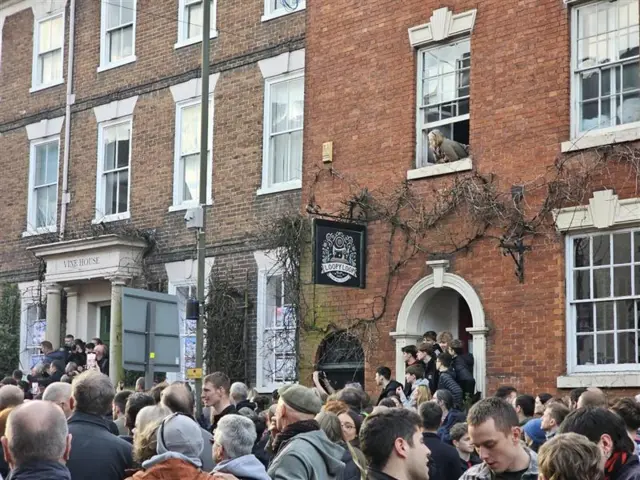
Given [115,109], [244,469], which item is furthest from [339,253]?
[244,469]

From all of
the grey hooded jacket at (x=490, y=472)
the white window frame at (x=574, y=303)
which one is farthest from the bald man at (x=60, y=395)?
the white window frame at (x=574, y=303)

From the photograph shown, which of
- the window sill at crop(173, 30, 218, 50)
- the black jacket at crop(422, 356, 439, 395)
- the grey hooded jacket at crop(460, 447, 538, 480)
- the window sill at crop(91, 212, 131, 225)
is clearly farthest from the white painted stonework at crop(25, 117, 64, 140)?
the grey hooded jacket at crop(460, 447, 538, 480)

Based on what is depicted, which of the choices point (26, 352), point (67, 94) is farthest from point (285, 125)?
point (26, 352)

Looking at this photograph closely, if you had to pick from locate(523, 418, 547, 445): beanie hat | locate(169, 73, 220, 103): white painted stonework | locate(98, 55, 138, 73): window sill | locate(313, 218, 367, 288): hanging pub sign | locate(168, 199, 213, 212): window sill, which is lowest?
locate(523, 418, 547, 445): beanie hat

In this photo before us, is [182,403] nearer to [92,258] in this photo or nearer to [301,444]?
[301,444]

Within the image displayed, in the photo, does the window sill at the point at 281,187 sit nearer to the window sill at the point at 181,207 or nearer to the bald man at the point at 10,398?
the window sill at the point at 181,207

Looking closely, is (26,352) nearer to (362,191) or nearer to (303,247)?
(303,247)

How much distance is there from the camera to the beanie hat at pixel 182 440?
6.41 meters

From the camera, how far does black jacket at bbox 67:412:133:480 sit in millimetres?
7402

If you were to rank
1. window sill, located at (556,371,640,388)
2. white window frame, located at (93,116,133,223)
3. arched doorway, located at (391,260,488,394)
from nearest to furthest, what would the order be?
window sill, located at (556,371,640,388), arched doorway, located at (391,260,488,394), white window frame, located at (93,116,133,223)

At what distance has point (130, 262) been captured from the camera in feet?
74.5

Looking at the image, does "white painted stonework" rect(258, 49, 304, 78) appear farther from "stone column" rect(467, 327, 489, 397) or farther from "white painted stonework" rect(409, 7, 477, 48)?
"stone column" rect(467, 327, 489, 397)

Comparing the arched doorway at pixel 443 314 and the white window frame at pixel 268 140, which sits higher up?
the white window frame at pixel 268 140

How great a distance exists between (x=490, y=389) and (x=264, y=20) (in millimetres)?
7952
